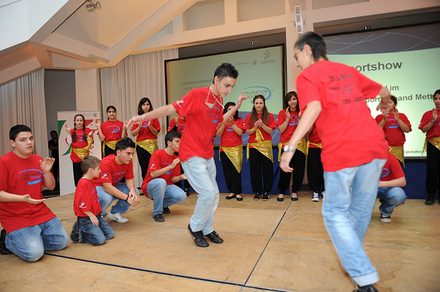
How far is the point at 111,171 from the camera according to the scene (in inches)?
128

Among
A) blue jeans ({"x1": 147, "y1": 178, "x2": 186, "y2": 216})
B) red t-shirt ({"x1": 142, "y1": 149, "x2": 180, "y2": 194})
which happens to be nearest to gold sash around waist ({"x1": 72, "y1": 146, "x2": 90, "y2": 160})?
red t-shirt ({"x1": 142, "y1": 149, "x2": 180, "y2": 194})

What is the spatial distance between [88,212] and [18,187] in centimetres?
56

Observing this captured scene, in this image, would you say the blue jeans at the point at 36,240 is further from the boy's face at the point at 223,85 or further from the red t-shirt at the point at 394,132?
the red t-shirt at the point at 394,132

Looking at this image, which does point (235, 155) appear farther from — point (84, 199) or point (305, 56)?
point (305, 56)

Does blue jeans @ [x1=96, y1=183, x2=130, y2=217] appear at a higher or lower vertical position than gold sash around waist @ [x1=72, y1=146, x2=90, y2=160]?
lower

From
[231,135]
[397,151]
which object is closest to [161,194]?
[231,135]

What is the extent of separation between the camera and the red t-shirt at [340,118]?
61.5 inches

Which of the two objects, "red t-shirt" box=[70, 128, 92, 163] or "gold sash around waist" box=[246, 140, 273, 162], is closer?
"gold sash around waist" box=[246, 140, 273, 162]

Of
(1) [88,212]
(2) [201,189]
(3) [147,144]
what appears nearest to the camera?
(2) [201,189]

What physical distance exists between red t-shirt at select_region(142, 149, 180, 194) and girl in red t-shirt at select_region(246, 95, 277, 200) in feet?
4.46

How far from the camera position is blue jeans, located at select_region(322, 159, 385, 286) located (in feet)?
5.08

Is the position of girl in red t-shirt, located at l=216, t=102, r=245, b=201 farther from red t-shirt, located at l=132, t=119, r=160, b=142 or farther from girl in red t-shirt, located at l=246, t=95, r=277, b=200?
red t-shirt, located at l=132, t=119, r=160, b=142

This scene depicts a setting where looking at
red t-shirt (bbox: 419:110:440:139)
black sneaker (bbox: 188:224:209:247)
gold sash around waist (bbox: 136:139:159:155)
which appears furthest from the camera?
gold sash around waist (bbox: 136:139:159:155)

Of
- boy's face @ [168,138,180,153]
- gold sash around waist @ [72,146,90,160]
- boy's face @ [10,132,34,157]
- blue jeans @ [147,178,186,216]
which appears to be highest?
boy's face @ [10,132,34,157]
